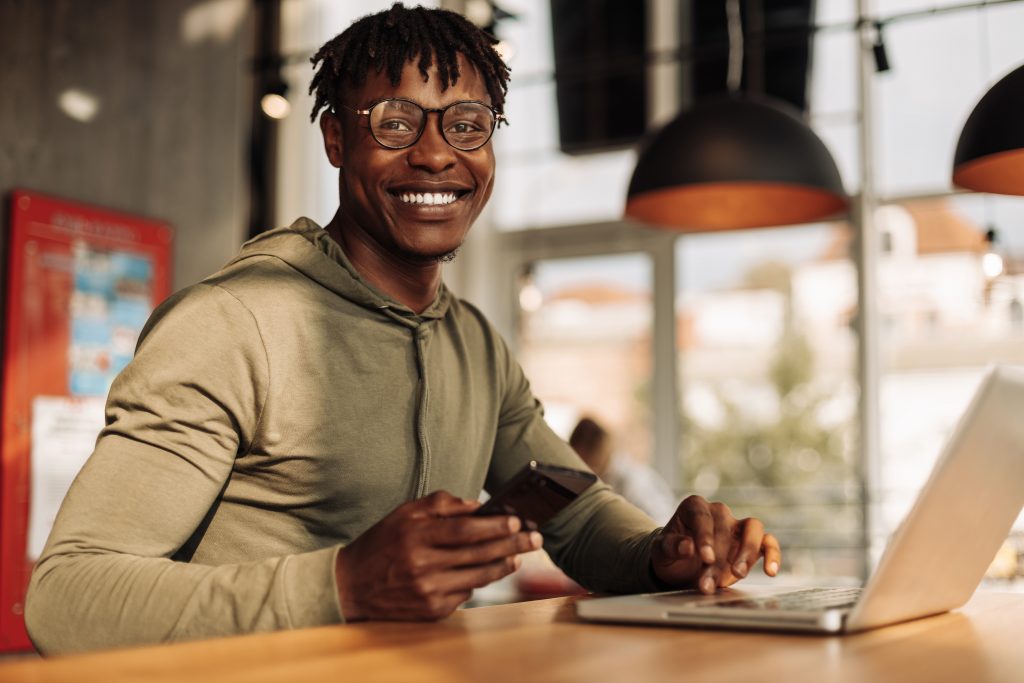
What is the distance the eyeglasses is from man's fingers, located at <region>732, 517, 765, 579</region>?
2.14ft

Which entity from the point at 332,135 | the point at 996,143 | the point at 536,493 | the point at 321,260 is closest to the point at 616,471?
the point at 996,143

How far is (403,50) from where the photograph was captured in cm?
167

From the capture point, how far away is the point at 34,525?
3844 millimetres

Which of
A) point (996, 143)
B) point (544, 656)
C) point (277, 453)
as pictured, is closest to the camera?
point (544, 656)

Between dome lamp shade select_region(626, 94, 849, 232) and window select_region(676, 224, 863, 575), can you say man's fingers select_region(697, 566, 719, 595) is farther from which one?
window select_region(676, 224, 863, 575)

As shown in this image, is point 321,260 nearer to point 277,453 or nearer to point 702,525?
point 277,453

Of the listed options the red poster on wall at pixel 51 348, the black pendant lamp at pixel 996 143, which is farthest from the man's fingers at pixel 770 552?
the red poster on wall at pixel 51 348

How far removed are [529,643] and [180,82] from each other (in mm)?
3930

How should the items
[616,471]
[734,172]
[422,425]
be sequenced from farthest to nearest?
[616,471] → [734,172] → [422,425]

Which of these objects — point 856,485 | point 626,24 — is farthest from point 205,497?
point 626,24

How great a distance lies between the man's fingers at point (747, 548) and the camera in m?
1.47

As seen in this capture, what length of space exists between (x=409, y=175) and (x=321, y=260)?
172mm

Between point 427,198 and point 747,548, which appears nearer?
point 747,548

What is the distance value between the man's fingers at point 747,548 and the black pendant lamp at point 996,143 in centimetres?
183
